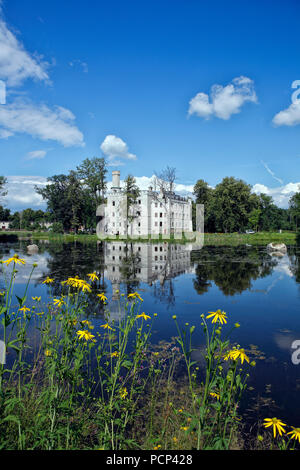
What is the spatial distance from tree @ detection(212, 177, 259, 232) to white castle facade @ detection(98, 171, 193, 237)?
39.4 feet

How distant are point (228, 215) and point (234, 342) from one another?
64990 millimetres

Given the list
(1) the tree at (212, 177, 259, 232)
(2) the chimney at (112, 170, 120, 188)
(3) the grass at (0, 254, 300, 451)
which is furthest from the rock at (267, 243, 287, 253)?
(2) the chimney at (112, 170, 120, 188)

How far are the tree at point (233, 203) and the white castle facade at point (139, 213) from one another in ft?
39.4

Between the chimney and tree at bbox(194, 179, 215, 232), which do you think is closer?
the chimney

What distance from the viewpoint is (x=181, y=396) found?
4.82 metres

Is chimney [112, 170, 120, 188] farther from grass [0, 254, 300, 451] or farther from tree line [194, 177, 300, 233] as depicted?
grass [0, 254, 300, 451]

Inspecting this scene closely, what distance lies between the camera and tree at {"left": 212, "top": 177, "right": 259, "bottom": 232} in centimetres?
6856

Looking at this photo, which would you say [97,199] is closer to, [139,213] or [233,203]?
[139,213]

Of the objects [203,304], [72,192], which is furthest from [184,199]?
[203,304]

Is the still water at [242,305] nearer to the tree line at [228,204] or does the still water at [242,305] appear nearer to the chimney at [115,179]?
the tree line at [228,204]

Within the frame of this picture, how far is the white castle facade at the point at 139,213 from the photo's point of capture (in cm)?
6988

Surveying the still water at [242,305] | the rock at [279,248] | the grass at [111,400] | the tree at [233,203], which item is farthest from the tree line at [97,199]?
the grass at [111,400]

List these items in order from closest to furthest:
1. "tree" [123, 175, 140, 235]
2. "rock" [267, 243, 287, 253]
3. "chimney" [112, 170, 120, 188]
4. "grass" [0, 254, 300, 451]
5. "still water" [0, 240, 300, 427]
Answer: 1. "grass" [0, 254, 300, 451]
2. "still water" [0, 240, 300, 427]
3. "rock" [267, 243, 287, 253]
4. "tree" [123, 175, 140, 235]
5. "chimney" [112, 170, 120, 188]

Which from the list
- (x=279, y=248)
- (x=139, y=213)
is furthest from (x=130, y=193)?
(x=279, y=248)
